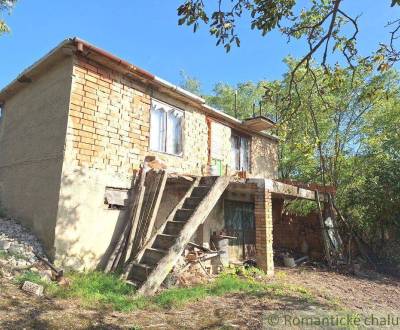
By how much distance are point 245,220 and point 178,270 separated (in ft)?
16.8

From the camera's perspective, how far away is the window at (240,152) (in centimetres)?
1232

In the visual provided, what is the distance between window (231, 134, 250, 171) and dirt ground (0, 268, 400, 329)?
237 inches

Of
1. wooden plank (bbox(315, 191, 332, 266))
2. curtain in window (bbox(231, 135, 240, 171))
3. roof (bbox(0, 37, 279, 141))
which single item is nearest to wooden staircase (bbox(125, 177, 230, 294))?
roof (bbox(0, 37, 279, 141))

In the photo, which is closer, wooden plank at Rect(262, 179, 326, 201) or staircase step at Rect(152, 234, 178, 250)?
staircase step at Rect(152, 234, 178, 250)

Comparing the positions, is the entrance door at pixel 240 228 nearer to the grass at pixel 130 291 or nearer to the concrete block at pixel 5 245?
the grass at pixel 130 291

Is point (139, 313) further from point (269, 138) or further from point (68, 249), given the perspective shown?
point (269, 138)

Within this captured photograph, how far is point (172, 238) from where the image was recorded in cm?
651

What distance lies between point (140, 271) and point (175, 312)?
4.66 feet

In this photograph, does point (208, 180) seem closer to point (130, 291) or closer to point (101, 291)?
point (130, 291)

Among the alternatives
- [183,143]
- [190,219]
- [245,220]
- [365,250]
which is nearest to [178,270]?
[190,219]

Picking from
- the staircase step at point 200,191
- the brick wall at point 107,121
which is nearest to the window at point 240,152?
the brick wall at point 107,121

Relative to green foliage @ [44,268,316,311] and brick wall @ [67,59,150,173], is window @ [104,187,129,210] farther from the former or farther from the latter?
green foliage @ [44,268,316,311]

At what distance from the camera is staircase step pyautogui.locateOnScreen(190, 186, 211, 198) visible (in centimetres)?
767

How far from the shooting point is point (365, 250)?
12234 millimetres
